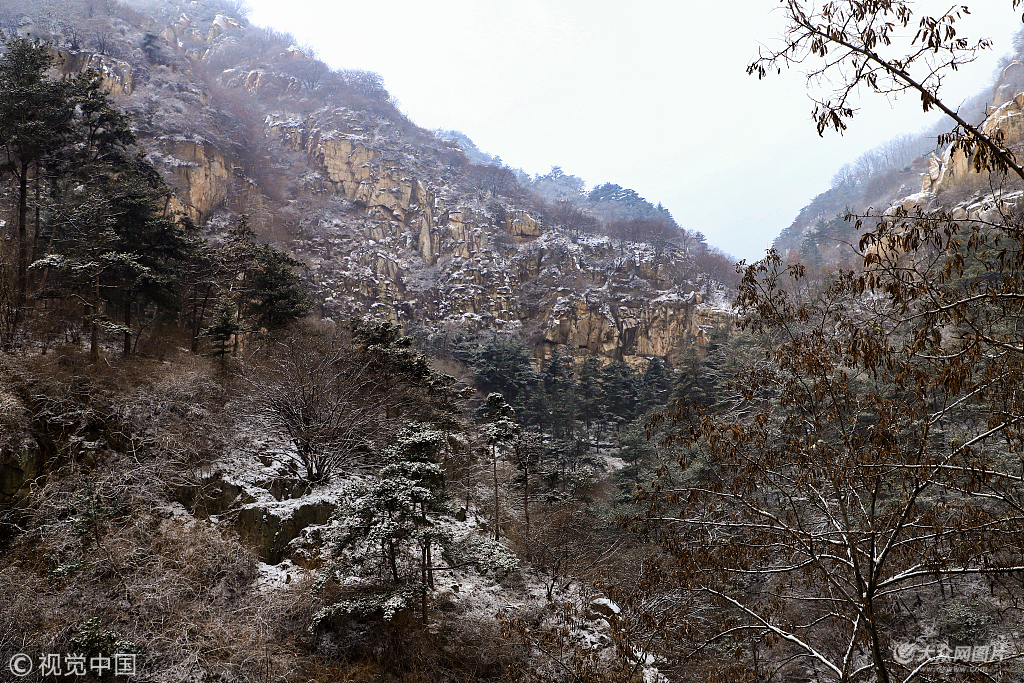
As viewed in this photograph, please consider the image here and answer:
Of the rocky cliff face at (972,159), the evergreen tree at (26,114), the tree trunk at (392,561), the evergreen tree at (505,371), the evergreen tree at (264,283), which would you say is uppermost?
the rocky cliff face at (972,159)

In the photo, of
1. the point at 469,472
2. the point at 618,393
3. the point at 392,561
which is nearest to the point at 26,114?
the point at 392,561

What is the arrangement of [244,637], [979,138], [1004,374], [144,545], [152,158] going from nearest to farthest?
[979,138] → [1004,374] → [244,637] → [144,545] → [152,158]

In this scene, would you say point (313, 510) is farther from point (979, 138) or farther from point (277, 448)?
point (979, 138)

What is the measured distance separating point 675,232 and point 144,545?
58.9 metres

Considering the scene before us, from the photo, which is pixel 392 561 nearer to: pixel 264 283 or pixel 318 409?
pixel 318 409

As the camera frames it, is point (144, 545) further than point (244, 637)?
Yes

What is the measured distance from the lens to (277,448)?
1270 cm

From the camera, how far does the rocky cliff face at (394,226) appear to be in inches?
1474

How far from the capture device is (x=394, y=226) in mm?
47094

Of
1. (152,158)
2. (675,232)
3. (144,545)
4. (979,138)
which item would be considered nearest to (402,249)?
(152,158)

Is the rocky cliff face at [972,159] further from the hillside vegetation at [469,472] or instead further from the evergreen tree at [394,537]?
the evergreen tree at [394,537]

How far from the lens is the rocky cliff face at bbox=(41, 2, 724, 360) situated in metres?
37.4

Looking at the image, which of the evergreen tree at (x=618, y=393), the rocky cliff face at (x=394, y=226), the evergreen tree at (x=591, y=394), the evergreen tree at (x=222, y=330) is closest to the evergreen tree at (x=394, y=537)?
the evergreen tree at (x=222, y=330)

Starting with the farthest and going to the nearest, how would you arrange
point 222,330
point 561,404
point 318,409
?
point 561,404 → point 222,330 → point 318,409
